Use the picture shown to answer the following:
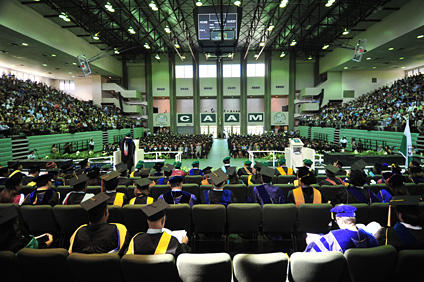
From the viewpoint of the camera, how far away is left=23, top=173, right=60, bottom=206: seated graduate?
3.76m

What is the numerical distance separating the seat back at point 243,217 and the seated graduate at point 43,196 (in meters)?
3.04

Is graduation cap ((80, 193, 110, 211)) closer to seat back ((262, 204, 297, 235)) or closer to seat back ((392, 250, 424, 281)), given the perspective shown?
seat back ((262, 204, 297, 235))

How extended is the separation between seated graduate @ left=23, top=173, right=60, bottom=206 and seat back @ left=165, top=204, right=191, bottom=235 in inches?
84.8

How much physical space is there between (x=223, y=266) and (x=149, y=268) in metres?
0.61

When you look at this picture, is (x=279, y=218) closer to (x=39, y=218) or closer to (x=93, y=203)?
(x=93, y=203)

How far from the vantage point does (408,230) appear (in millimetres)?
2143

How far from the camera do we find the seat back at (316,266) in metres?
1.79

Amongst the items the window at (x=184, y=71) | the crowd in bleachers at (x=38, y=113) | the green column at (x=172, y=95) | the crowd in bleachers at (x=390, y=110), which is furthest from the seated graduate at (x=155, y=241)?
the window at (x=184, y=71)

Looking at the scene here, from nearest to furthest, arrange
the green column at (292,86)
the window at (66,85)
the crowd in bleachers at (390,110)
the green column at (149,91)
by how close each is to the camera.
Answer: the crowd in bleachers at (390,110), the window at (66,85), the green column at (292,86), the green column at (149,91)

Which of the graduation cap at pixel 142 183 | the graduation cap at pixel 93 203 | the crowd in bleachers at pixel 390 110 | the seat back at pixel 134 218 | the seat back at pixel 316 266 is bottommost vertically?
the seat back at pixel 134 218

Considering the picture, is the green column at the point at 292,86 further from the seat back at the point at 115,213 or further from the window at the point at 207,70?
the seat back at the point at 115,213

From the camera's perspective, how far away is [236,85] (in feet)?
113

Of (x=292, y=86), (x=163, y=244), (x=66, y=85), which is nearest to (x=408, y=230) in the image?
→ (x=163, y=244)

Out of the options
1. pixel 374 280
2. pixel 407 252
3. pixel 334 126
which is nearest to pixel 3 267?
pixel 374 280
